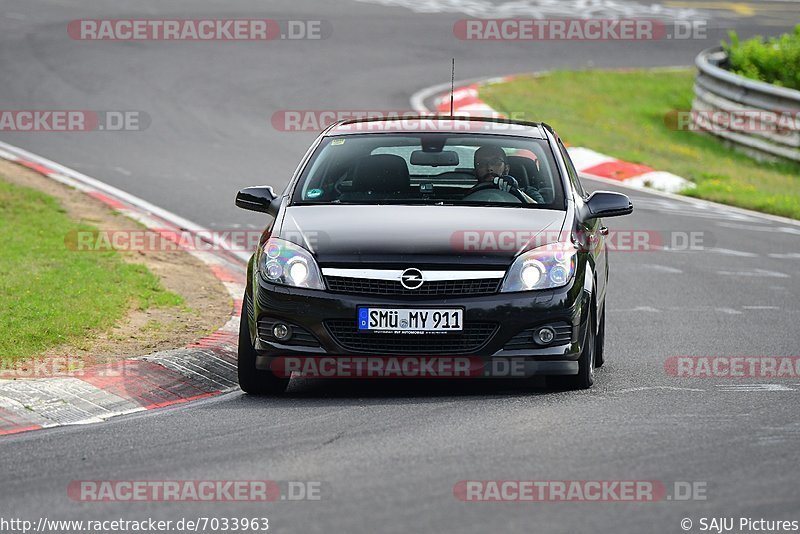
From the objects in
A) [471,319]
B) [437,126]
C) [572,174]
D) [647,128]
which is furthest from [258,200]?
[647,128]

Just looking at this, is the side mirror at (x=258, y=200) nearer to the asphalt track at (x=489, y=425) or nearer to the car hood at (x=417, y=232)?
the car hood at (x=417, y=232)

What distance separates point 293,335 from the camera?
25.9 ft

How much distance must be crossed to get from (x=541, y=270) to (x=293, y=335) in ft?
4.59

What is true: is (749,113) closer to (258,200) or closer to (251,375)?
(258,200)

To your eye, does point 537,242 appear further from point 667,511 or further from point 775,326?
point 775,326

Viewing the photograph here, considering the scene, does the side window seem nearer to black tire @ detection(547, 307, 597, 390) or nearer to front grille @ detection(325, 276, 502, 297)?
black tire @ detection(547, 307, 597, 390)

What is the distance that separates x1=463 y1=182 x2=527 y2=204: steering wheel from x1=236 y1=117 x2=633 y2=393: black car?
12 mm

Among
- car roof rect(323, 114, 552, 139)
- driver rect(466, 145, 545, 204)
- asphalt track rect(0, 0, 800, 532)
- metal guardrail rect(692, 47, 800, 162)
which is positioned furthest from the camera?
metal guardrail rect(692, 47, 800, 162)

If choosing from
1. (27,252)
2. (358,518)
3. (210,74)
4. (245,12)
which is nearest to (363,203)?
(358,518)

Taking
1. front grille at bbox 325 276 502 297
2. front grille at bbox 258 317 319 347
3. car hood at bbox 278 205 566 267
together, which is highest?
car hood at bbox 278 205 566 267

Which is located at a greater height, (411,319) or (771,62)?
(771,62)

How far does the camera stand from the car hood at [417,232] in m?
7.82

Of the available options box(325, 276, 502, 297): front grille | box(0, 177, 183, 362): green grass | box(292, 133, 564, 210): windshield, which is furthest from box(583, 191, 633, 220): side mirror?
box(0, 177, 183, 362): green grass

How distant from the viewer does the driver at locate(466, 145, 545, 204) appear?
29.5ft
